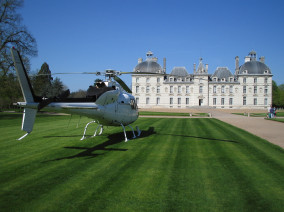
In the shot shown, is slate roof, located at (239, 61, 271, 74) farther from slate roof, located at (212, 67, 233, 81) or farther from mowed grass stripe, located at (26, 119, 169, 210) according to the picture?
mowed grass stripe, located at (26, 119, 169, 210)

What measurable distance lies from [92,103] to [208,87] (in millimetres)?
76101

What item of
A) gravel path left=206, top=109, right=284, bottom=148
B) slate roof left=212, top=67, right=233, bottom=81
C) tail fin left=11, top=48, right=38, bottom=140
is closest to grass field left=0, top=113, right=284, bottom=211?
tail fin left=11, top=48, right=38, bottom=140

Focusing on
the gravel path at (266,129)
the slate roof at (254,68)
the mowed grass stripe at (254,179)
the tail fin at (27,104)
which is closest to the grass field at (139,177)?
the mowed grass stripe at (254,179)

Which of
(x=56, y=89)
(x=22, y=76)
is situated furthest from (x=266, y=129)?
(x=56, y=89)

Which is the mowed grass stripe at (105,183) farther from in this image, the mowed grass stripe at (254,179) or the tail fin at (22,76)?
the tail fin at (22,76)

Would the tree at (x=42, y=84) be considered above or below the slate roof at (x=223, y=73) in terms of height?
below

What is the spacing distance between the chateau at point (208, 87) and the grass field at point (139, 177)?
71.1m

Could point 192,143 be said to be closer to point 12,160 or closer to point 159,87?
point 12,160

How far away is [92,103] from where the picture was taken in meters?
9.75

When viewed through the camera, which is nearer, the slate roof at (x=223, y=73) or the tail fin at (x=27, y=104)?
the tail fin at (x=27, y=104)

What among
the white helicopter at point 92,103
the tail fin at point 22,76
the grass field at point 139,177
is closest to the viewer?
the grass field at point 139,177

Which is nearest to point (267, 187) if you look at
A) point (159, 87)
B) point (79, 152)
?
point (79, 152)

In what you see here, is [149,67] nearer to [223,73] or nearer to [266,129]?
[223,73]

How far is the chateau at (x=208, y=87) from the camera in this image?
8006 centimetres
